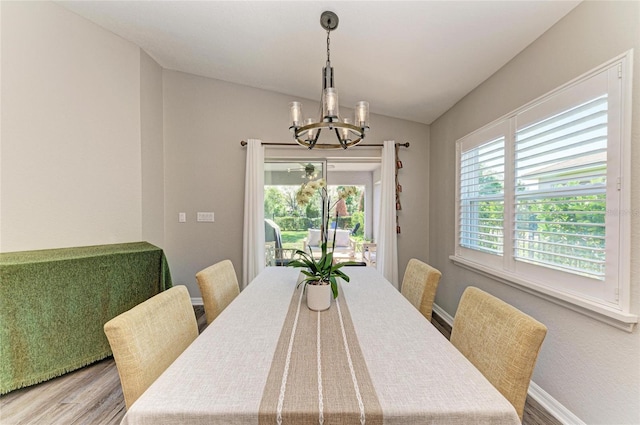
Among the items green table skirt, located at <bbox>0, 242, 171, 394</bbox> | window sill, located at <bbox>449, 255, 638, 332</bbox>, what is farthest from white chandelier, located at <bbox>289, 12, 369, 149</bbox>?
green table skirt, located at <bbox>0, 242, 171, 394</bbox>

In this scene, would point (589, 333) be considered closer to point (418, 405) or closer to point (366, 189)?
point (418, 405)

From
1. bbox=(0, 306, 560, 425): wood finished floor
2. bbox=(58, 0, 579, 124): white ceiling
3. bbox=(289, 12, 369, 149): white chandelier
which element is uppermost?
bbox=(58, 0, 579, 124): white ceiling

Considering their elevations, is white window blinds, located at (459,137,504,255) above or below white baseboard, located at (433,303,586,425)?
above

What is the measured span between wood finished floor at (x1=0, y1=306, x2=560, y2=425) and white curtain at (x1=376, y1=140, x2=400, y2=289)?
174 centimetres

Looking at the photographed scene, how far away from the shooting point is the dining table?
2.22ft

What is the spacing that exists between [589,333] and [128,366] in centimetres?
208

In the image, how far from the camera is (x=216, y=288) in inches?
64.9

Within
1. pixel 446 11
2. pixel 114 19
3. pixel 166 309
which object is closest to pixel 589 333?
pixel 446 11

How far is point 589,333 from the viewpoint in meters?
1.45

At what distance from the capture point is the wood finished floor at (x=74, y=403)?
1.62 m

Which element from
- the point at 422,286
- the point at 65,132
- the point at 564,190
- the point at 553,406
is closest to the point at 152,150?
the point at 65,132

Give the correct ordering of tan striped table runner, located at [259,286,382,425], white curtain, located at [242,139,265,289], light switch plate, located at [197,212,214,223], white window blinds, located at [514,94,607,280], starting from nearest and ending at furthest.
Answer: tan striped table runner, located at [259,286,382,425], white window blinds, located at [514,94,607,280], white curtain, located at [242,139,265,289], light switch plate, located at [197,212,214,223]

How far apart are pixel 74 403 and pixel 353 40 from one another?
3082 mm

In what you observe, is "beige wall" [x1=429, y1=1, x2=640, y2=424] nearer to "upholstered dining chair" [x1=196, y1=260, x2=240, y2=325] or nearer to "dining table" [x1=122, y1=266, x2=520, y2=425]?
"dining table" [x1=122, y1=266, x2=520, y2=425]
